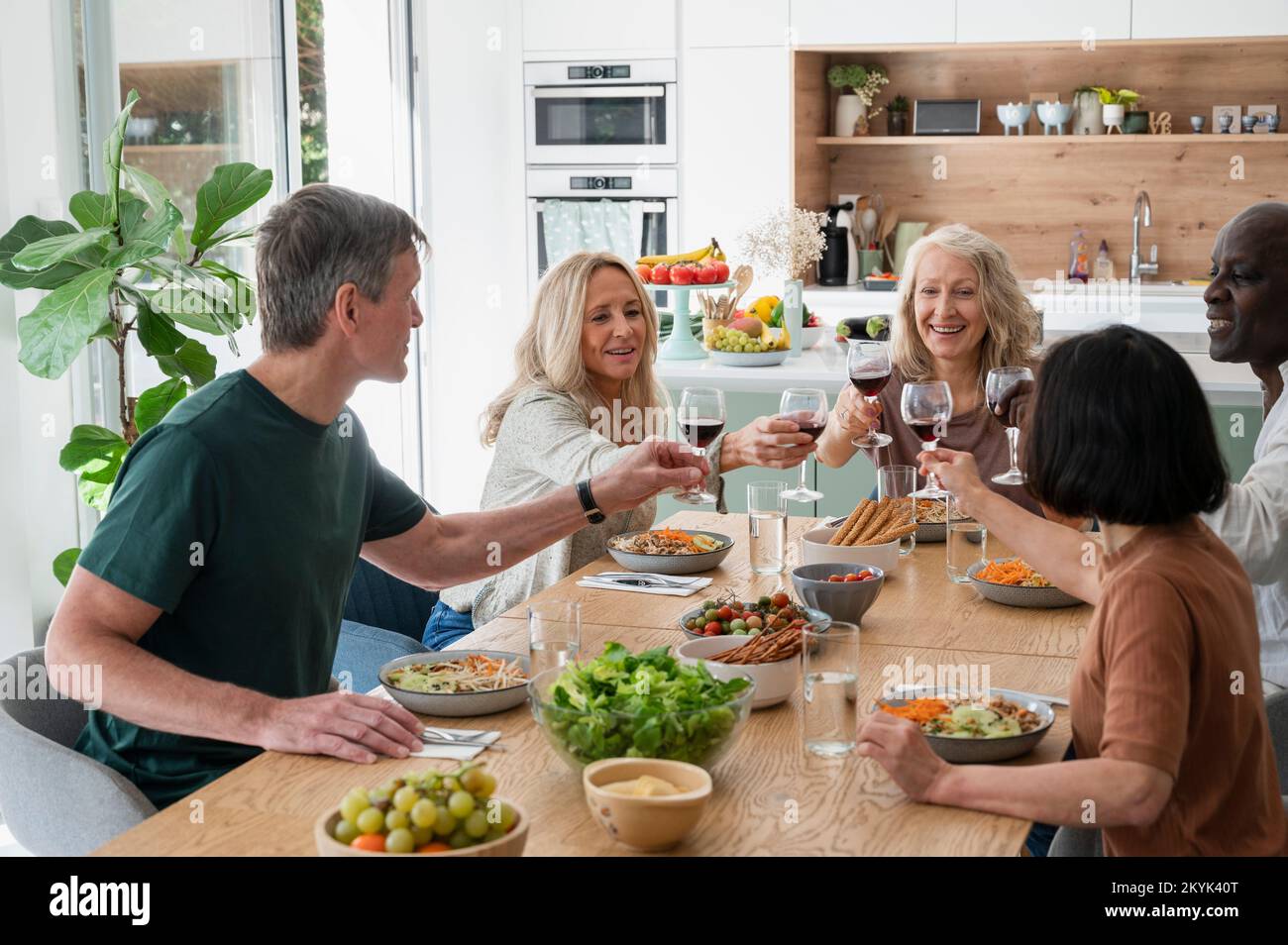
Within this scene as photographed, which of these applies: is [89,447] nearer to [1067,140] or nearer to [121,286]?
[121,286]

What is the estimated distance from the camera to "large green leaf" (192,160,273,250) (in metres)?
3.01

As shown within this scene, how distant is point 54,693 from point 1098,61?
18.7 feet

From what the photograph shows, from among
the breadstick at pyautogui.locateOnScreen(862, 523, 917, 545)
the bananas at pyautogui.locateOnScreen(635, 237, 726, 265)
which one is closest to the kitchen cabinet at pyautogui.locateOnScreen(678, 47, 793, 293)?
the bananas at pyautogui.locateOnScreen(635, 237, 726, 265)

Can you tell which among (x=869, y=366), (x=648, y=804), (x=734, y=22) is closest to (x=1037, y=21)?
(x=734, y=22)

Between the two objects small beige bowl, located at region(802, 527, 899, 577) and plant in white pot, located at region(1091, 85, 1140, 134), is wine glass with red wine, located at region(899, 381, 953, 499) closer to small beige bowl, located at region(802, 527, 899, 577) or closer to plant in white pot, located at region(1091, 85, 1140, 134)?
small beige bowl, located at region(802, 527, 899, 577)

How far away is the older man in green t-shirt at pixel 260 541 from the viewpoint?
5.57 feet

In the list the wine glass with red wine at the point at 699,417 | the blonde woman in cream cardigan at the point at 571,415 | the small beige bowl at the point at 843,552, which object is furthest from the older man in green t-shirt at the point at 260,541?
the small beige bowl at the point at 843,552

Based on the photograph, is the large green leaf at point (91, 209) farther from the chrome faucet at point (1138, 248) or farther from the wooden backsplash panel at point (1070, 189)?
the chrome faucet at point (1138, 248)

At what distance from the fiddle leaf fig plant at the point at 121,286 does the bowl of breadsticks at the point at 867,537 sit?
1336 mm

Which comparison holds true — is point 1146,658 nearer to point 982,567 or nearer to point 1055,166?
point 982,567

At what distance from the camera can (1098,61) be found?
20.7 feet

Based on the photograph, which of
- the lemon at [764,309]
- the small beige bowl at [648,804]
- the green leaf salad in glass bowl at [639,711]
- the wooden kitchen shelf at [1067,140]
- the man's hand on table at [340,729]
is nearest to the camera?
the small beige bowl at [648,804]

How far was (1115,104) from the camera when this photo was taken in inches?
243

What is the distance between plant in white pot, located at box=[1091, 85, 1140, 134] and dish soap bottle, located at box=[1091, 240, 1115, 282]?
21.8 inches
